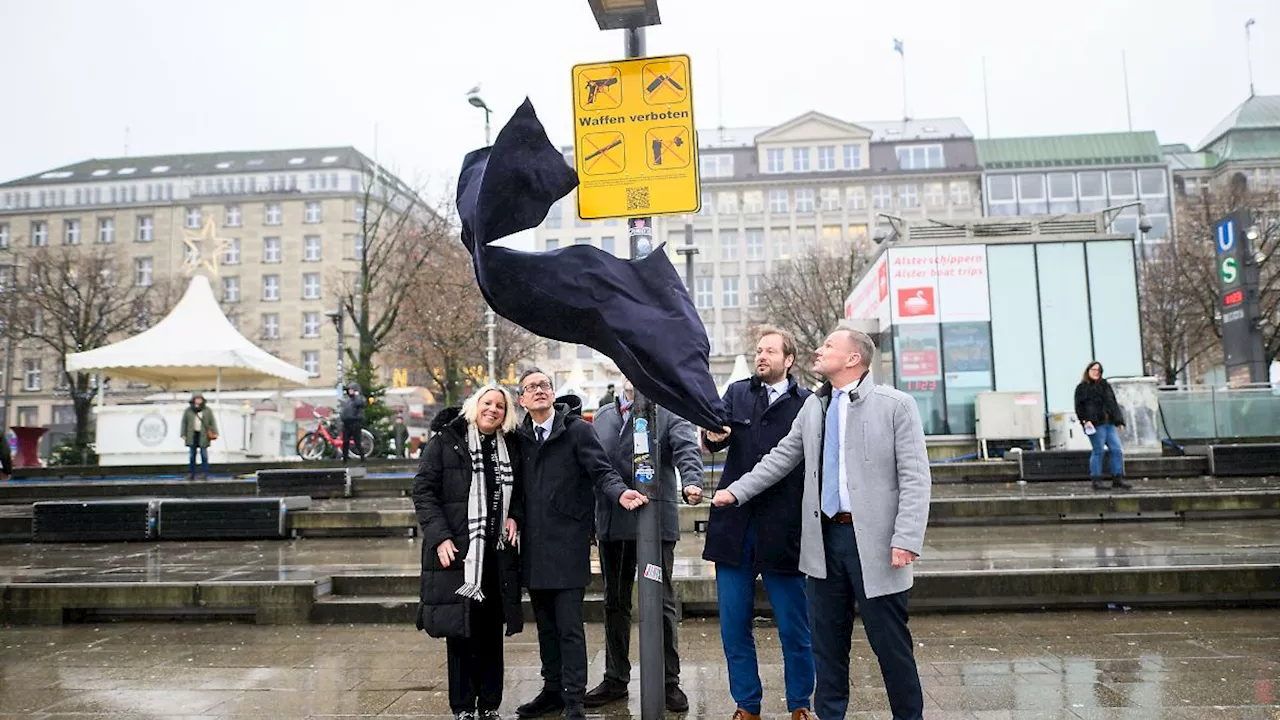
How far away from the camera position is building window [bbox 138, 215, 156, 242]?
81875 mm

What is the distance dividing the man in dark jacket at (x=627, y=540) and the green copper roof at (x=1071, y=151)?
79.1 meters

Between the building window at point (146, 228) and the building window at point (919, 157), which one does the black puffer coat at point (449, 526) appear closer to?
the building window at point (919, 157)

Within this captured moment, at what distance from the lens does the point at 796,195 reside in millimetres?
79625

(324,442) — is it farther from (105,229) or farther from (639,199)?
(105,229)

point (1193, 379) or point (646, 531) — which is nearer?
point (646, 531)

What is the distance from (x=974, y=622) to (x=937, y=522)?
5322 millimetres

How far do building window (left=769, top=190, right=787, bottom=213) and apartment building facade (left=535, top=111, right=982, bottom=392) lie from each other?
0.27ft

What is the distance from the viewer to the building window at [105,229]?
81.5m

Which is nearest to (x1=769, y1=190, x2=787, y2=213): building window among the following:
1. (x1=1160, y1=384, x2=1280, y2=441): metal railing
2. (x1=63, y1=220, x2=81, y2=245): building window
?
(x1=63, y1=220, x2=81, y2=245): building window

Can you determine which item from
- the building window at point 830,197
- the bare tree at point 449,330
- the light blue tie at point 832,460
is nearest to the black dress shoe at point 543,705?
the light blue tie at point 832,460

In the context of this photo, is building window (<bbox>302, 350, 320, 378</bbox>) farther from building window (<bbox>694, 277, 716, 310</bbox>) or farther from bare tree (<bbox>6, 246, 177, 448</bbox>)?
building window (<bbox>694, 277, 716, 310</bbox>)

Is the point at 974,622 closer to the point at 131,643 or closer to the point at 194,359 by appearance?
the point at 131,643

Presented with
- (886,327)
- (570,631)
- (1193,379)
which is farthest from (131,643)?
(1193,379)

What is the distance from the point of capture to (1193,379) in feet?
176
